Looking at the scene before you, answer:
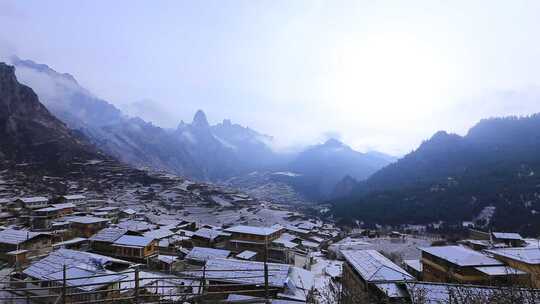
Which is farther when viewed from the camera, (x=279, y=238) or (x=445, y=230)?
(x=445, y=230)

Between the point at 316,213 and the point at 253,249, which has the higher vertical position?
the point at 253,249

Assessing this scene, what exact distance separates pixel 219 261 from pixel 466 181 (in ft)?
308

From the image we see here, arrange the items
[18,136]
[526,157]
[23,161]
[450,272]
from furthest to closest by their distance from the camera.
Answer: [526,157] → [18,136] → [23,161] → [450,272]

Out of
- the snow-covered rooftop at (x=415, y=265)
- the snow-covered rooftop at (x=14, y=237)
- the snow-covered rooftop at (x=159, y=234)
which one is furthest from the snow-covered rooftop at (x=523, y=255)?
the snow-covered rooftop at (x=14, y=237)

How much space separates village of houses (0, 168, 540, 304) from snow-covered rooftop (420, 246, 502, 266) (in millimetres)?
74

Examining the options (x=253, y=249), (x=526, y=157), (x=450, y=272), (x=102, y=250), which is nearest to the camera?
(x=450, y=272)

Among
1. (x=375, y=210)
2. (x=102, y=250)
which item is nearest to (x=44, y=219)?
(x=102, y=250)

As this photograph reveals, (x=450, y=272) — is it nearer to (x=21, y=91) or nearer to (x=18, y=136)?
(x=18, y=136)

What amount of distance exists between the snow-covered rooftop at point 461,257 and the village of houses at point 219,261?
0.07m

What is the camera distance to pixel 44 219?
36969 millimetres

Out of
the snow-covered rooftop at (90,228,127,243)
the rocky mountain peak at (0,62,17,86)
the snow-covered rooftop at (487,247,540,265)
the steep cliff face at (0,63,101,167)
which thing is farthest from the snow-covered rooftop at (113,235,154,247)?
the rocky mountain peak at (0,62,17,86)

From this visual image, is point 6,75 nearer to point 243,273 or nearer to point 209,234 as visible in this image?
point 209,234

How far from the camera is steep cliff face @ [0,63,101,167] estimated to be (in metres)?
76.3

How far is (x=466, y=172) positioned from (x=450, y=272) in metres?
96.3
